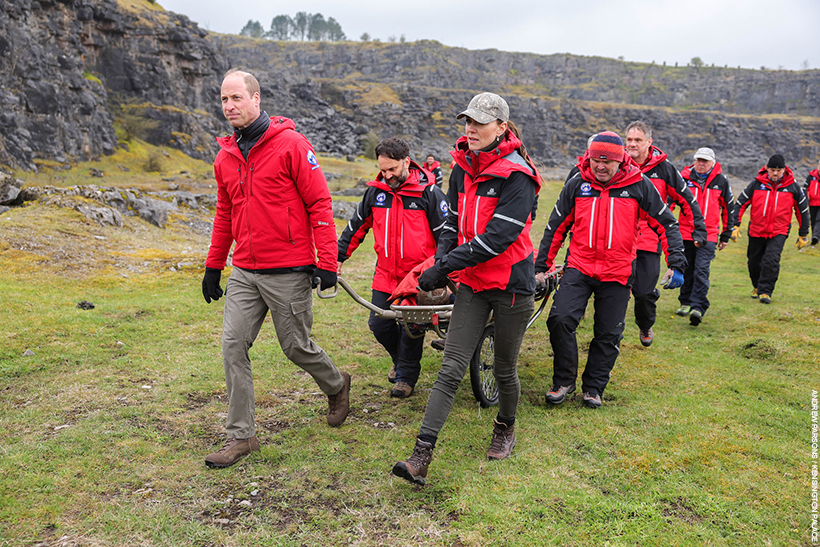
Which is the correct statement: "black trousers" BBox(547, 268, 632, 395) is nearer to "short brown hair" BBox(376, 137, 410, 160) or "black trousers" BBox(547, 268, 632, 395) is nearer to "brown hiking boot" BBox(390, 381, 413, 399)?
"brown hiking boot" BBox(390, 381, 413, 399)

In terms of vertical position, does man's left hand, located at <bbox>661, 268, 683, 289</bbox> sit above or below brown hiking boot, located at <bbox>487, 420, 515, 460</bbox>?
above

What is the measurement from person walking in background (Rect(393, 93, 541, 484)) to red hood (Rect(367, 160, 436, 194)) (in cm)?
124

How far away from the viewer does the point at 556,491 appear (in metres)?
3.71

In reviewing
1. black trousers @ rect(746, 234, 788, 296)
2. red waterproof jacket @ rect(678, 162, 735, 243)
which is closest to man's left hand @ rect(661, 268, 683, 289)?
red waterproof jacket @ rect(678, 162, 735, 243)

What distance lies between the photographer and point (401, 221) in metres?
5.45

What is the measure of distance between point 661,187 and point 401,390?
4104 mm

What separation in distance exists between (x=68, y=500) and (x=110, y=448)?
2.45 ft

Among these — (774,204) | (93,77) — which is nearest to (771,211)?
(774,204)

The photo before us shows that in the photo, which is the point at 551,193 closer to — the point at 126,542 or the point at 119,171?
the point at 119,171

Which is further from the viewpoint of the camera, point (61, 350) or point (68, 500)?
point (61, 350)

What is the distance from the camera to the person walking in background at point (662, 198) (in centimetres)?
657

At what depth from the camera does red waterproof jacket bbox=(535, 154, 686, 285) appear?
520 cm

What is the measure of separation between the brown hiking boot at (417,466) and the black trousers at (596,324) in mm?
2187

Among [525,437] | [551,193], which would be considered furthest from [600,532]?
[551,193]
